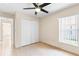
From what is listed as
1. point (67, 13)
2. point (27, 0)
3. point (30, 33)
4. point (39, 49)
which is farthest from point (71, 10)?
point (30, 33)

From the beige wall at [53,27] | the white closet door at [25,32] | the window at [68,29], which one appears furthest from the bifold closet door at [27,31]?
the window at [68,29]

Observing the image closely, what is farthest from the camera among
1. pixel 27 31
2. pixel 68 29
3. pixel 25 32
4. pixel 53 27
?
pixel 27 31

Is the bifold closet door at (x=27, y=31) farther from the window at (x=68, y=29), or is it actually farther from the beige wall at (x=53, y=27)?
the window at (x=68, y=29)

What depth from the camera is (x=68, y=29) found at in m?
2.06

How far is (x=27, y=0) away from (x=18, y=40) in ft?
10.8

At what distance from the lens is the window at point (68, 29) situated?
207 cm

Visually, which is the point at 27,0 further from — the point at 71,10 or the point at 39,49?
the point at 39,49

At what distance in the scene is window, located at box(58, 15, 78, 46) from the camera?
2072 mm

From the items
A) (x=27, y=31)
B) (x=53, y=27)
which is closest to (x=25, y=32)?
(x=27, y=31)

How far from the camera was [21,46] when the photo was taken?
3707 mm

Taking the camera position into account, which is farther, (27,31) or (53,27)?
(27,31)

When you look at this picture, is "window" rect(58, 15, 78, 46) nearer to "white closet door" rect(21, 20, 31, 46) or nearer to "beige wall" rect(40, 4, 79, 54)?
"beige wall" rect(40, 4, 79, 54)

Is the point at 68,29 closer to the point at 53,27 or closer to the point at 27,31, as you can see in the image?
the point at 53,27

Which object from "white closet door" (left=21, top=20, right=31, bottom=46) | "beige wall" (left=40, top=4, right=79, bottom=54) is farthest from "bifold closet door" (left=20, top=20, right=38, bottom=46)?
"beige wall" (left=40, top=4, right=79, bottom=54)
